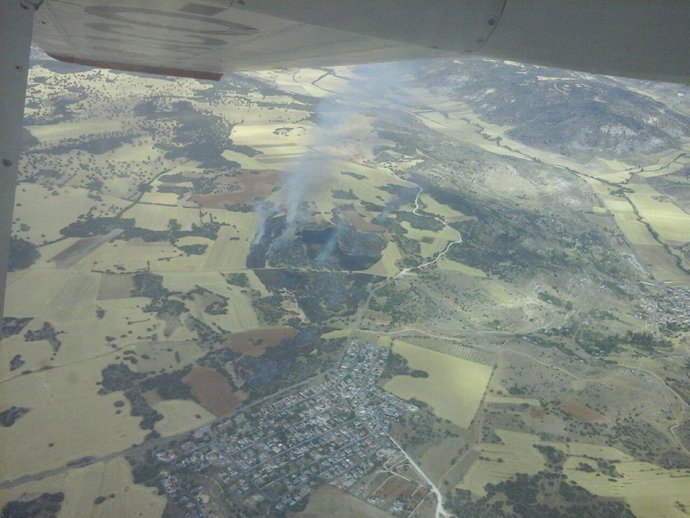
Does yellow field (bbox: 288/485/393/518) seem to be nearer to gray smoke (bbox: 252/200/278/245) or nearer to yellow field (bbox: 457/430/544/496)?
yellow field (bbox: 457/430/544/496)

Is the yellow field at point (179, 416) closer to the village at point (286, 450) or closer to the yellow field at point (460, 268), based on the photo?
the village at point (286, 450)

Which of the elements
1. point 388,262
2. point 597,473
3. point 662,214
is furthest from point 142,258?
point 662,214

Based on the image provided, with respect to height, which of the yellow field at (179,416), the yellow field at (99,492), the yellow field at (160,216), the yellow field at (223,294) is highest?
the yellow field at (160,216)

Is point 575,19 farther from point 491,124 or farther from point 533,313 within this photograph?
point 491,124

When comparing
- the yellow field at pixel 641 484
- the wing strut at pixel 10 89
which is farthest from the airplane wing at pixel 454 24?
the yellow field at pixel 641 484

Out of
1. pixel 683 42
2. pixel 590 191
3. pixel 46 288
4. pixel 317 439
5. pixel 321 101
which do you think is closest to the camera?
pixel 683 42

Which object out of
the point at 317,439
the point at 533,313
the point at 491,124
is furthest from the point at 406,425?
the point at 491,124
